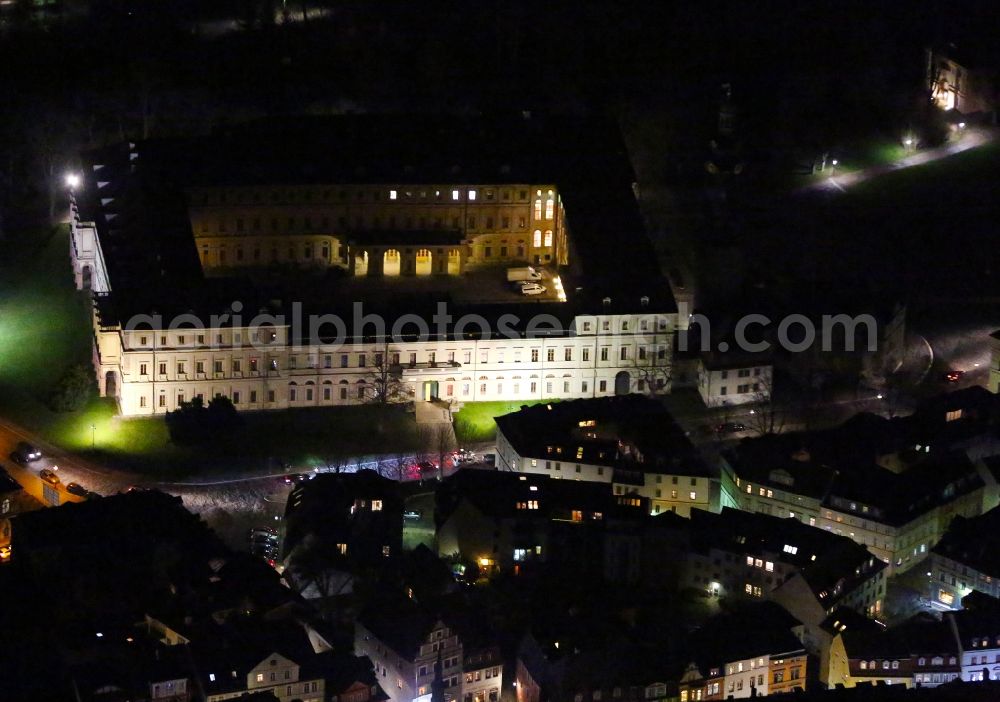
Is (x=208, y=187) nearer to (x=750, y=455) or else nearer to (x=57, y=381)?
(x=57, y=381)

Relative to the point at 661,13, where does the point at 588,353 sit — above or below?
below

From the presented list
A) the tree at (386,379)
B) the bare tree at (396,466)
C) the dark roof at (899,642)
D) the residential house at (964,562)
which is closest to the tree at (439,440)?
the bare tree at (396,466)

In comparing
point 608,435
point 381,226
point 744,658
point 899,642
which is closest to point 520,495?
point 608,435

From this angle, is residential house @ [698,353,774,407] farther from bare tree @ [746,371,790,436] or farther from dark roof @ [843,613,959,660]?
dark roof @ [843,613,959,660]

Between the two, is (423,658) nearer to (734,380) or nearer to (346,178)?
(734,380)

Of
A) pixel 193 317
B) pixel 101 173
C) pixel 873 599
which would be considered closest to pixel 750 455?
pixel 873 599

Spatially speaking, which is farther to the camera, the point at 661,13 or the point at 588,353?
the point at 661,13
